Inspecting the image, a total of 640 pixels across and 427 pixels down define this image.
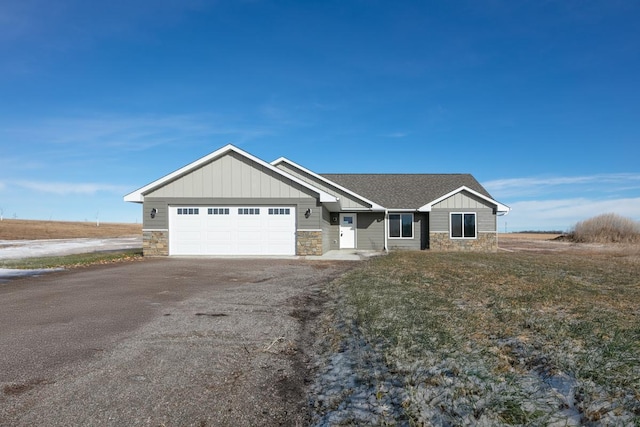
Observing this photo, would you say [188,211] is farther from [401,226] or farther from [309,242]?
[401,226]

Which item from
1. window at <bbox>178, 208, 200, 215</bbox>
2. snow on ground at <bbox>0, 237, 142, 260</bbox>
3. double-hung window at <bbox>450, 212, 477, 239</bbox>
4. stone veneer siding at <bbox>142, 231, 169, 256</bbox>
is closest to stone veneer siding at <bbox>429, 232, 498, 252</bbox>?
double-hung window at <bbox>450, 212, 477, 239</bbox>

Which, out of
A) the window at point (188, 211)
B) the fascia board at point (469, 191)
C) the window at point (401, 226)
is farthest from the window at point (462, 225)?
the window at point (188, 211)

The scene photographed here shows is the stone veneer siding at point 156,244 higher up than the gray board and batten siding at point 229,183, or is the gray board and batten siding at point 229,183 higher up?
the gray board and batten siding at point 229,183

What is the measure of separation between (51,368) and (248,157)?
1431cm

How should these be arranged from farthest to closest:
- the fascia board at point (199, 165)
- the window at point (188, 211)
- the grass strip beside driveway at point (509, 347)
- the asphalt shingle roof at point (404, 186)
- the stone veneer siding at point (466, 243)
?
1. the asphalt shingle roof at point (404, 186)
2. the stone veneer siding at point (466, 243)
3. the window at point (188, 211)
4. the fascia board at point (199, 165)
5. the grass strip beside driveway at point (509, 347)

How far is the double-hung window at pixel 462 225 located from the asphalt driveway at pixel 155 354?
14.5 meters

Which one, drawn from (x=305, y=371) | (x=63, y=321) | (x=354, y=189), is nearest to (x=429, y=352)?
(x=305, y=371)

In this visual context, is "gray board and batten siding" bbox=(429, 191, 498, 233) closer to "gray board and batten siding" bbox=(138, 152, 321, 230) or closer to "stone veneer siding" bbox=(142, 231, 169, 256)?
"gray board and batten siding" bbox=(138, 152, 321, 230)

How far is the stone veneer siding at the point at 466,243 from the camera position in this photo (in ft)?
72.5

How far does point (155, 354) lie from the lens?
187 inches

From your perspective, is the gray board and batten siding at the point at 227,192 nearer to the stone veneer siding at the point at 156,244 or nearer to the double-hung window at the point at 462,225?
the stone veneer siding at the point at 156,244

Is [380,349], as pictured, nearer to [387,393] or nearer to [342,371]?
[342,371]

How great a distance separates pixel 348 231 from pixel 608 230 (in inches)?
993

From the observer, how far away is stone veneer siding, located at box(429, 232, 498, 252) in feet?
72.5
